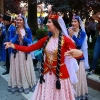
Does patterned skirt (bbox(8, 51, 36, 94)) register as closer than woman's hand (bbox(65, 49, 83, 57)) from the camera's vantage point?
No

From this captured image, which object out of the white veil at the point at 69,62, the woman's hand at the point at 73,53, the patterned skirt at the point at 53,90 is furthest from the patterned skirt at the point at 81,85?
the woman's hand at the point at 73,53

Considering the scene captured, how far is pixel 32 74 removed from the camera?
5.23 meters

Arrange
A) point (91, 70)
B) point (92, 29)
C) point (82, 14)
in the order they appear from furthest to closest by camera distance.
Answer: point (92, 29) → point (82, 14) → point (91, 70)

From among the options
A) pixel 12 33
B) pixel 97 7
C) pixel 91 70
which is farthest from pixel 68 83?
pixel 97 7

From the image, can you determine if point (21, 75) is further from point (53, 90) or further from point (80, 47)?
point (53, 90)

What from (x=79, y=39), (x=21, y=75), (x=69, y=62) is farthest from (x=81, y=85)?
(x=21, y=75)

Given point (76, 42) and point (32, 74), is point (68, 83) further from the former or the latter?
point (32, 74)

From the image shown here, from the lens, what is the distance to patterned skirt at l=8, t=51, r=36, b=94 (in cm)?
509

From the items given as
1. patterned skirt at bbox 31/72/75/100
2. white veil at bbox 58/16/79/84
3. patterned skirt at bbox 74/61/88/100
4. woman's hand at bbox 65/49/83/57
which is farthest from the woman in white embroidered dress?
woman's hand at bbox 65/49/83/57

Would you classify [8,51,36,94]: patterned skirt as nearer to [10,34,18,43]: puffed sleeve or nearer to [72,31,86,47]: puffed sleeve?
[10,34,18,43]: puffed sleeve

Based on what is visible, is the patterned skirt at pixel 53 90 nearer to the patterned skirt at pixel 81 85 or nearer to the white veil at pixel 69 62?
the white veil at pixel 69 62

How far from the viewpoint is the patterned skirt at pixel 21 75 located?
5094 mm

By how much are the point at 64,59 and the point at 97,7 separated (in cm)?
418

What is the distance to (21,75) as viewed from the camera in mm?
5145
